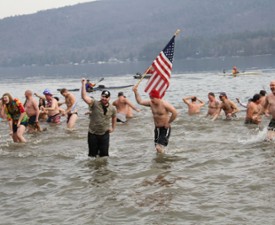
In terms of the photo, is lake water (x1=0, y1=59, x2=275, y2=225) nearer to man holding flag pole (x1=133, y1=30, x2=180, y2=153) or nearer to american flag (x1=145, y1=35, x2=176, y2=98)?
man holding flag pole (x1=133, y1=30, x2=180, y2=153)

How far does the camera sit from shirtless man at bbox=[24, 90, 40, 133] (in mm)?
15195

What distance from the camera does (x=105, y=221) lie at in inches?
295

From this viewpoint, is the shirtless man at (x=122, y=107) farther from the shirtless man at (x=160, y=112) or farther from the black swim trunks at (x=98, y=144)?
the black swim trunks at (x=98, y=144)

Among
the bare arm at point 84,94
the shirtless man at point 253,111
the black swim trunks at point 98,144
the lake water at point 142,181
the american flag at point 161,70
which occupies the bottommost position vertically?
the lake water at point 142,181

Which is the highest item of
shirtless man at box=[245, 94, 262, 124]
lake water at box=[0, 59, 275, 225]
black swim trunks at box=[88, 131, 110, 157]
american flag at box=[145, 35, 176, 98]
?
american flag at box=[145, 35, 176, 98]

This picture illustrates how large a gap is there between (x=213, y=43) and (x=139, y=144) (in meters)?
184

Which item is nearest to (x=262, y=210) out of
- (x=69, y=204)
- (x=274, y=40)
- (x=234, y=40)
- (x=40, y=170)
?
(x=69, y=204)

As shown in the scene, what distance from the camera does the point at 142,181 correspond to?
959cm

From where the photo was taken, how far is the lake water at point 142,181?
7715 millimetres

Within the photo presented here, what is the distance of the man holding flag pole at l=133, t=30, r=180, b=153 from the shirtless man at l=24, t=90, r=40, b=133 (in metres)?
5.02

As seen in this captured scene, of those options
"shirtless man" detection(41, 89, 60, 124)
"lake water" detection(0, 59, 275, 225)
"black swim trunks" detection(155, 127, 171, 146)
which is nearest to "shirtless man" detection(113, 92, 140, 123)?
"shirtless man" detection(41, 89, 60, 124)

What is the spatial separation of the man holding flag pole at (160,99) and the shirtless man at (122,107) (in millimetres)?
6578

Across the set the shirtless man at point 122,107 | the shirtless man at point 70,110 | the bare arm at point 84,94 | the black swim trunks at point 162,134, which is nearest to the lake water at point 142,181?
the black swim trunks at point 162,134

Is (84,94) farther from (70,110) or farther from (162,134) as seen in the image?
(70,110)
